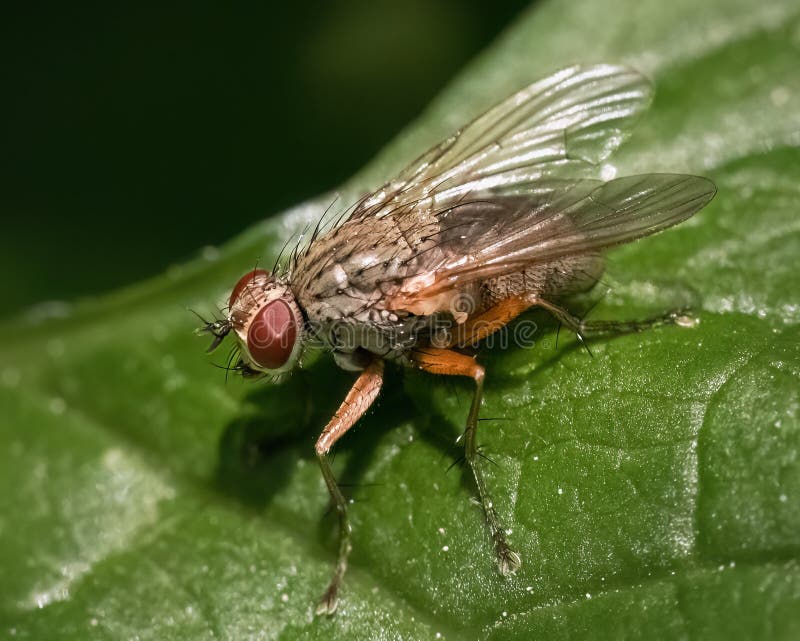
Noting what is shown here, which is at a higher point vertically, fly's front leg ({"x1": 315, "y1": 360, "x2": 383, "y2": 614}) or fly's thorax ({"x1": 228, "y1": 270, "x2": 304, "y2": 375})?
fly's thorax ({"x1": 228, "y1": 270, "x2": 304, "y2": 375})

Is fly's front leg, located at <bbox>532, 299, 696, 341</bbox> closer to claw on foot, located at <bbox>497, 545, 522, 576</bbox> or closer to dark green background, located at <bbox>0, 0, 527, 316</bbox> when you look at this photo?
claw on foot, located at <bbox>497, 545, 522, 576</bbox>

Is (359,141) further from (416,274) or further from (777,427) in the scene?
(777,427)

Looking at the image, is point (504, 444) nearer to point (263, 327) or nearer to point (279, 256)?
point (263, 327)

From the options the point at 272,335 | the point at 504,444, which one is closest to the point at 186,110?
the point at 272,335

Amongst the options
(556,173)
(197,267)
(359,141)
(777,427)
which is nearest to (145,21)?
(359,141)

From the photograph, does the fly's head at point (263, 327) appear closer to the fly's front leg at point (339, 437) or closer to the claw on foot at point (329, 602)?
the fly's front leg at point (339, 437)

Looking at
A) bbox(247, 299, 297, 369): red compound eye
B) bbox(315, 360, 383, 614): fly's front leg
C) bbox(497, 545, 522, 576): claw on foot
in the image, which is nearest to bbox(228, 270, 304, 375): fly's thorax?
bbox(247, 299, 297, 369): red compound eye

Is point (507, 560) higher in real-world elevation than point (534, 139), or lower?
lower
